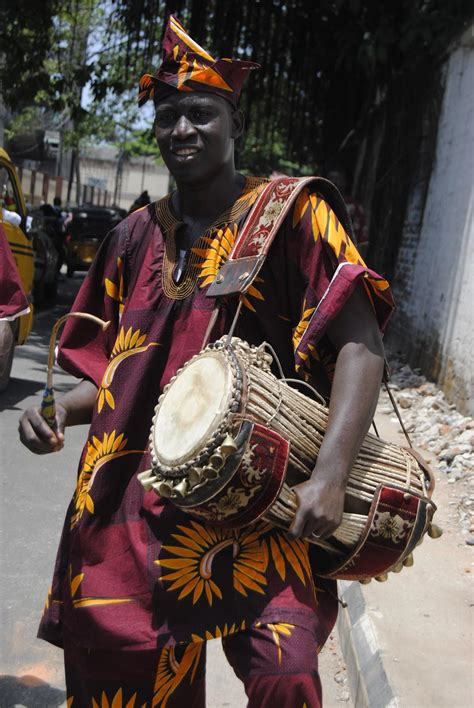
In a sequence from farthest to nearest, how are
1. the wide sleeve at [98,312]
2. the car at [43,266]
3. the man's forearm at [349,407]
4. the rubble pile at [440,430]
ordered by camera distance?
the car at [43,266] → the rubble pile at [440,430] → the wide sleeve at [98,312] → the man's forearm at [349,407]

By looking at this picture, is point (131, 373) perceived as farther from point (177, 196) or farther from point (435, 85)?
point (435, 85)

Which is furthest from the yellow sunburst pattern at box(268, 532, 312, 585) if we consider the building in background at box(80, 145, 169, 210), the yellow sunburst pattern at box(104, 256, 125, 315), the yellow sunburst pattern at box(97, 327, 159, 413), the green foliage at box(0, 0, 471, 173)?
the building in background at box(80, 145, 169, 210)

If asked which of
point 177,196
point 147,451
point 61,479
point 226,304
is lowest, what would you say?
point 61,479

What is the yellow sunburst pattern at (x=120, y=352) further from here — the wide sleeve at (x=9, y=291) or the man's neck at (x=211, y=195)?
the wide sleeve at (x=9, y=291)

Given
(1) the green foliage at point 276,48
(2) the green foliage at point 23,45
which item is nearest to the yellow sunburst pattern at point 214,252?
(1) the green foliage at point 276,48

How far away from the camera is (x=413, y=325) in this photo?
9812mm

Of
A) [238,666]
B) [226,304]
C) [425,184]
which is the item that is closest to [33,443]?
[226,304]

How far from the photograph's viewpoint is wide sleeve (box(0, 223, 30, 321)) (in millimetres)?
2898

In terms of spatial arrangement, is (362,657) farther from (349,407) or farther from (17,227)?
(17,227)

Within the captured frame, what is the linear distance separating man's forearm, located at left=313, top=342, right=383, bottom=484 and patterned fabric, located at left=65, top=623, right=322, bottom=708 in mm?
330

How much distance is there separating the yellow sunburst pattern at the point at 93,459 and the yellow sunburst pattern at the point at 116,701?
0.38 m

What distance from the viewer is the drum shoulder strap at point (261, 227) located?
75.5 inches

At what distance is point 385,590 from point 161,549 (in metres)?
2.31

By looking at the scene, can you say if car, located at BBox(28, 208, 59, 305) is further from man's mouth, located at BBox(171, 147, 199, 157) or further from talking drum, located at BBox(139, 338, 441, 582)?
talking drum, located at BBox(139, 338, 441, 582)
